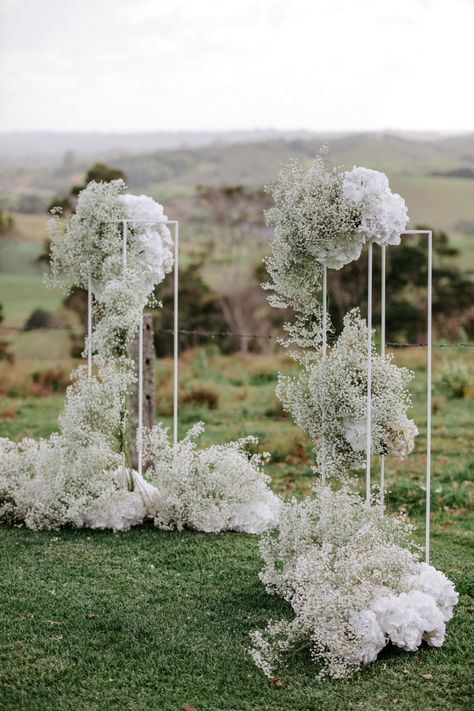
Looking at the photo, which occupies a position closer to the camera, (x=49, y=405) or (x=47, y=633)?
(x=47, y=633)

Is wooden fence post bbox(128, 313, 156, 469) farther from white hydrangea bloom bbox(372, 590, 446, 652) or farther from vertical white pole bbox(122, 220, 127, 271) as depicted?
white hydrangea bloom bbox(372, 590, 446, 652)

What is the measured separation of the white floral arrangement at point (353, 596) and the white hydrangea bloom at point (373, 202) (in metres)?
1.52

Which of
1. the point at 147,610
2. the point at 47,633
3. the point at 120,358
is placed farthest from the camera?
the point at 120,358

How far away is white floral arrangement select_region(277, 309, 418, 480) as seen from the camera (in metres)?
5.21

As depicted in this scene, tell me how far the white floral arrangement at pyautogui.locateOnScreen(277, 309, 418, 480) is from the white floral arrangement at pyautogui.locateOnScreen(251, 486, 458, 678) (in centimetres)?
27

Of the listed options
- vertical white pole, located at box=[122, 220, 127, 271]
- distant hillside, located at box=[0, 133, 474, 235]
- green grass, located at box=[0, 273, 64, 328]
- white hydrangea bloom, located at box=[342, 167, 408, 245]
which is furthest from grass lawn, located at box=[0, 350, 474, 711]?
distant hillside, located at box=[0, 133, 474, 235]

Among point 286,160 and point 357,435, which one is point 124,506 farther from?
point 286,160

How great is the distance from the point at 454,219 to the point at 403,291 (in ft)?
40.5

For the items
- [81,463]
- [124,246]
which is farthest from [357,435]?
[124,246]

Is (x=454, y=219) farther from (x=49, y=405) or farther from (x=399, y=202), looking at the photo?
(x=399, y=202)

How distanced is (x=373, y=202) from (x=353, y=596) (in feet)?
6.95

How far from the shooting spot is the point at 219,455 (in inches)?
277

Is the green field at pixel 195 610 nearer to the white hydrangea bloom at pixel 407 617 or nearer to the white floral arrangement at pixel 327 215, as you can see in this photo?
the white hydrangea bloom at pixel 407 617

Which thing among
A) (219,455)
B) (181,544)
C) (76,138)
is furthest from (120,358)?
(76,138)
